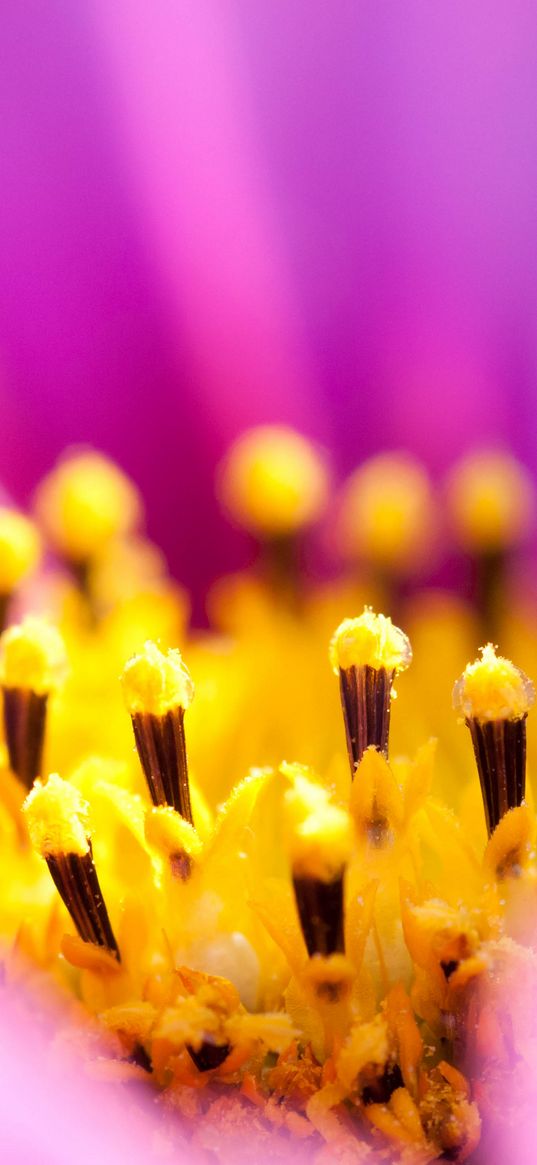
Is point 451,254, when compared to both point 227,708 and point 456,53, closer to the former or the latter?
point 456,53

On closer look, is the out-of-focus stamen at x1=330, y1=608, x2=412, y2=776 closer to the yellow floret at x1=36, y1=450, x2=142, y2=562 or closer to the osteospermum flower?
the osteospermum flower

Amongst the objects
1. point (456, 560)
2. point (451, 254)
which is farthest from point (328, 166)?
point (456, 560)

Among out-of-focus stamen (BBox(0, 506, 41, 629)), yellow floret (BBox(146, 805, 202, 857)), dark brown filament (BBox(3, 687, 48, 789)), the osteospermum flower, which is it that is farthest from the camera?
out-of-focus stamen (BBox(0, 506, 41, 629))

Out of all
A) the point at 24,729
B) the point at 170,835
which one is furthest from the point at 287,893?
the point at 24,729

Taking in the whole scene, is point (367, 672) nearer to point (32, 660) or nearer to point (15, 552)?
point (32, 660)

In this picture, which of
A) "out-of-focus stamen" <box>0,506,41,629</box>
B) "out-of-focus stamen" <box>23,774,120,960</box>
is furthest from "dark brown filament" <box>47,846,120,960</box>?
"out-of-focus stamen" <box>0,506,41,629</box>

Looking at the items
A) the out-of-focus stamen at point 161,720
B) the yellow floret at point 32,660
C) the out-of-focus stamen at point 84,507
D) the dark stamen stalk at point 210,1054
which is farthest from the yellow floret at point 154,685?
the out-of-focus stamen at point 84,507
